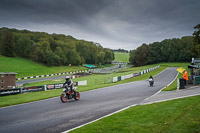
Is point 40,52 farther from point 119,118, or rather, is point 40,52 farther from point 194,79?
point 119,118

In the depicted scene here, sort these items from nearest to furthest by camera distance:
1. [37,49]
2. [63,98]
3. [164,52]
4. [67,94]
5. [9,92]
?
[63,98] → [67,94] → [9,92] → [37,49] → [164,52]

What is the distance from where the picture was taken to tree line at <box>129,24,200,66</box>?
316 feet

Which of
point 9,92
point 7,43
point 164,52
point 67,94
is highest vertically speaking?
point 7,43

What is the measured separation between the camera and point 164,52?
338 ft

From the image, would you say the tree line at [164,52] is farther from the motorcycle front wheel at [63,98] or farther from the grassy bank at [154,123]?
the grassy bank at [154,123]

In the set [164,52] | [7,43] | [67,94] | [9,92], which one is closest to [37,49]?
[7,43]

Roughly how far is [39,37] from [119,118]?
9474cm

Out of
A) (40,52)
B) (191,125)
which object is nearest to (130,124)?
(191,125)

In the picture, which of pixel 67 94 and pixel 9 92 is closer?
pixel 67 94

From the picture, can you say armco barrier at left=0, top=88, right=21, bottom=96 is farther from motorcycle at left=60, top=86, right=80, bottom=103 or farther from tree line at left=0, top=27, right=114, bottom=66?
tree line at left=0, top=27, right=114, bottom=66

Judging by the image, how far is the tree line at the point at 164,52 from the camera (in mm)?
96219

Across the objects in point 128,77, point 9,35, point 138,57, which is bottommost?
point 128,77

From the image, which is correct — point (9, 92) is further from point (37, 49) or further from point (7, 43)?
point (7, 43)

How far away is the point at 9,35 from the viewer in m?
80.3
